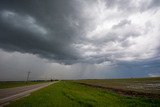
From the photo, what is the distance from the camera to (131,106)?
65.2 ft

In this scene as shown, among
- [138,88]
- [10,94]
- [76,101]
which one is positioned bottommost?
[76,101]

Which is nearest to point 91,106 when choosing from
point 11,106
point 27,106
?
point 27,106

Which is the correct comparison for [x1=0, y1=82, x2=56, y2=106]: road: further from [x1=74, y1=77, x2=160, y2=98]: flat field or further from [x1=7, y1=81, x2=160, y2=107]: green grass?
[x1=74, y1=77, x2=160, y2=98]: flat field

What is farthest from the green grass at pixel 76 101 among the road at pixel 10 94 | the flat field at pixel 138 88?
the flat field at pixel 138 88

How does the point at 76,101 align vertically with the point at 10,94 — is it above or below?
below

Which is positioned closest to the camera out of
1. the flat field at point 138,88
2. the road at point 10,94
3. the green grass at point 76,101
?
the green grass at point 76,101

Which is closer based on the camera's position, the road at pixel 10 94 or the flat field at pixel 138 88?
the road at pixel 10 94

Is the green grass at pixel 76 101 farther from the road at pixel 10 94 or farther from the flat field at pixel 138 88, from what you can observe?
the flat field at pixel 138 88

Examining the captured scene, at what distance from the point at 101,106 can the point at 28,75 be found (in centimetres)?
10679

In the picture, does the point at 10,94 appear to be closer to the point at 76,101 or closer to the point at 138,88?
the point at 76,101

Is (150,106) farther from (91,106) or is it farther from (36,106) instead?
(36,106)

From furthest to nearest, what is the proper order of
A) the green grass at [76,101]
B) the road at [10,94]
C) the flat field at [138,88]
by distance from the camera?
the flat field at [138,88] < the road at [10,94] < the green grass at [76,101]

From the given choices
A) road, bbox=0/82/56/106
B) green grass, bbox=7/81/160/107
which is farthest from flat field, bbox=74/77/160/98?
road, bbox=0/82/56/106

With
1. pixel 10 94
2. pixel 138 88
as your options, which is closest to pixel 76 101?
pixel 10 94
